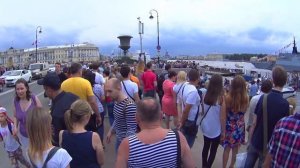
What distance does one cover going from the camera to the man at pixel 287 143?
3.10 meters

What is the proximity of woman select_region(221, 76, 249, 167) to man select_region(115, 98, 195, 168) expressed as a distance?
2.94m

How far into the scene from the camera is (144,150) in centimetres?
311

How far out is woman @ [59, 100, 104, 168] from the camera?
151 inches

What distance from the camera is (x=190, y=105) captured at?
621 cm

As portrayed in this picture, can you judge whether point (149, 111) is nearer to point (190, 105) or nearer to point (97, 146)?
point (97, 146)

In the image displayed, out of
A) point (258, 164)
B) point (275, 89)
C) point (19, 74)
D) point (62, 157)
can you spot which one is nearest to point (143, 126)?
point (62, 157)

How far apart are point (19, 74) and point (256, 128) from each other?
38857 mm

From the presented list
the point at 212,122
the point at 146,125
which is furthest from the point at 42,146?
the point at 212,122

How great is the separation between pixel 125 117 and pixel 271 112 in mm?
1766

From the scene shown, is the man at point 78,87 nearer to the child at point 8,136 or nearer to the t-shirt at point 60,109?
the child at point 8,136

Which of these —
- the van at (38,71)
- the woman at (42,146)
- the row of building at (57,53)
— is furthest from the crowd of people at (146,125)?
the row of building at (57,53)

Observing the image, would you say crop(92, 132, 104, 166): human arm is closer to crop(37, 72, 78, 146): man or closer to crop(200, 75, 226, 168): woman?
crop(37, 72, 78, 146): man

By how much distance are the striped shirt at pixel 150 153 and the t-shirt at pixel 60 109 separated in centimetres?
199

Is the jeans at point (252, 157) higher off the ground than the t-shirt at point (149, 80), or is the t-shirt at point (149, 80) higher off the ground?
the t-shirt at point (149, 80)
